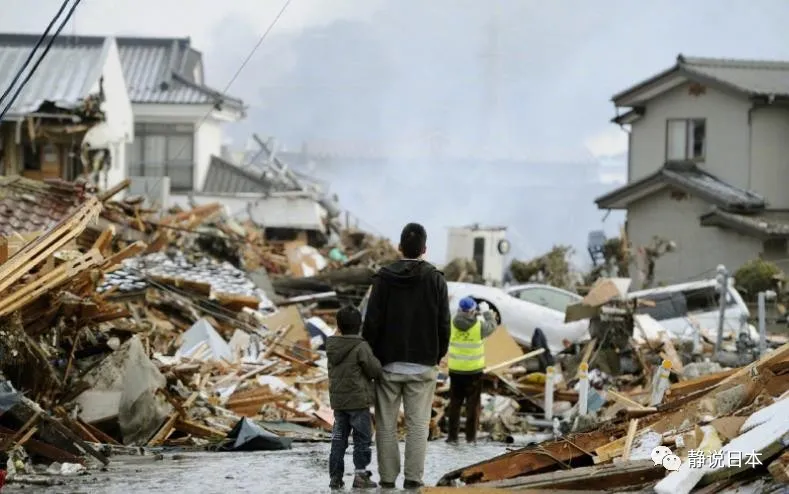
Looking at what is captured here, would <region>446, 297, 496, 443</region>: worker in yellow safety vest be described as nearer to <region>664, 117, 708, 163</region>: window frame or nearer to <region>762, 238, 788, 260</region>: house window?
<region>762, 238, 788, 260</region>: house window

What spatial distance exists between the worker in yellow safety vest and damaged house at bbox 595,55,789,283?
24.2 metres

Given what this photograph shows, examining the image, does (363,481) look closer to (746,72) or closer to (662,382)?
(662,382)

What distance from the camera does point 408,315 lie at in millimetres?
11367

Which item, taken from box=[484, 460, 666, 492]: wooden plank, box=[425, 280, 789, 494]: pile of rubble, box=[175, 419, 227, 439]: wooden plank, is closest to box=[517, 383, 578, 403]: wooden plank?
box=[425, 280, 789, 494]: pile of rubble

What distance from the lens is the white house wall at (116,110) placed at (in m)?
41.8

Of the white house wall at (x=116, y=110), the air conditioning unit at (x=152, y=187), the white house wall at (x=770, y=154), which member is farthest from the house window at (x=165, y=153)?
the white house wall at (x=770, y=154)

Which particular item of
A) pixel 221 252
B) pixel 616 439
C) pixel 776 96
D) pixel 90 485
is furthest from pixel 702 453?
pixel 776 96

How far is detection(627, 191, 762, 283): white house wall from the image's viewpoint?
134 feet

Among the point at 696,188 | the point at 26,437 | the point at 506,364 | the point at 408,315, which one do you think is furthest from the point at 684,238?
the point at 26,437

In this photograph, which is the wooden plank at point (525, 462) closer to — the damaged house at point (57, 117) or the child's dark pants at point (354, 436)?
the child's dark pants at point (354, 436)

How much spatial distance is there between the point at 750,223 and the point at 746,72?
5.89 meters

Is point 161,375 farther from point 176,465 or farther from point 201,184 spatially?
point 201,184

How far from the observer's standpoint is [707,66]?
43469mm

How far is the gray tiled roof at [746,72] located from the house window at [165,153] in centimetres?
2050
